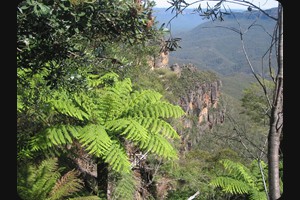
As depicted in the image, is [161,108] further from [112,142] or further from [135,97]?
[112,142]

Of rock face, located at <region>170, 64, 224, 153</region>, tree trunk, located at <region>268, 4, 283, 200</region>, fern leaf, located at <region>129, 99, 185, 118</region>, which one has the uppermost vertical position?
tree trunk, located at <region>268, 4, 283, 200</region>

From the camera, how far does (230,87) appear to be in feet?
262

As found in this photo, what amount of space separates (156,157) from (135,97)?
1.57 metres

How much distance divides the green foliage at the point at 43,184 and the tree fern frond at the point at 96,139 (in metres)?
0.30

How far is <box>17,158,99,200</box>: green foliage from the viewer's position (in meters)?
2.73

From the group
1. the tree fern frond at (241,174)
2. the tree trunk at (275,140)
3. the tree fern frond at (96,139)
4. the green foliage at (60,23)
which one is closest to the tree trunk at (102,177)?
the tree fern frond at (96,139)

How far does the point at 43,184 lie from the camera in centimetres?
278

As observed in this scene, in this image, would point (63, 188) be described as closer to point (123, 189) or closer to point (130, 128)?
point (130, 128)

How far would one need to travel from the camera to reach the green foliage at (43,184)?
8.95ft

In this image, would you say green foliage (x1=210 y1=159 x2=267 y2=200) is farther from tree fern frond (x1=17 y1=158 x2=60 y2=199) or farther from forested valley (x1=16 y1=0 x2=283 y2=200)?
tree fern frond (x1=17 y1=158 x2=60 y2=199)

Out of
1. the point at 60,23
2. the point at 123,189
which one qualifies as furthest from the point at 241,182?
the point at 60,23

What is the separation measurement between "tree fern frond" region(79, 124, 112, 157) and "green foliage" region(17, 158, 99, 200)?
303 millimetres

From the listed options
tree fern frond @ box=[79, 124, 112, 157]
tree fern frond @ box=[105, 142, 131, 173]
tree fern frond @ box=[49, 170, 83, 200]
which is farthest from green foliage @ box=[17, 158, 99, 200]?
tree fern frond @ box=[105, 142, 131, 173]

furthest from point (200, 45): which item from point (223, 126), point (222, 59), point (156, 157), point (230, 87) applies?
point (156, 157)
